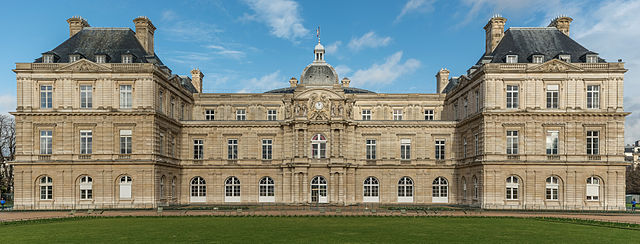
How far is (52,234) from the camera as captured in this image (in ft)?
86.0

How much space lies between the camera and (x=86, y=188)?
47.7 meters

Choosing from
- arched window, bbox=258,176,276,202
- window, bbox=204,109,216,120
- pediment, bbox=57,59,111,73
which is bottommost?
arched window, bbox=258,176,276,202

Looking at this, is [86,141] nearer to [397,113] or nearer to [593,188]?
[397,113]

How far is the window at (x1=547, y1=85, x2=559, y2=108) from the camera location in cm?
4739

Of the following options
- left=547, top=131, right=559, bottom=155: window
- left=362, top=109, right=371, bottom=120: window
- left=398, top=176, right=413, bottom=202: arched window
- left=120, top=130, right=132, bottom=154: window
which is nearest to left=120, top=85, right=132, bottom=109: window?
left=120, top=130, right=132, bottom=154: window

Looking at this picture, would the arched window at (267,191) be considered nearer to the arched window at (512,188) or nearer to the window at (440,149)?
the window at (440,149)

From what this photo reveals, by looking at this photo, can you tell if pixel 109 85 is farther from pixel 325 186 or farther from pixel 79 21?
pixel 325 186

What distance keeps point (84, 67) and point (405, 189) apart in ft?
110

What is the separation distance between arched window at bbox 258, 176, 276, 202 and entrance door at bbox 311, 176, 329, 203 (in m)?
4.43

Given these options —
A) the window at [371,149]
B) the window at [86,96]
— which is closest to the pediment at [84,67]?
the window at [86,96]

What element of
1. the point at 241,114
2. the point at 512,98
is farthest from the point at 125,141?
the point at 512,98

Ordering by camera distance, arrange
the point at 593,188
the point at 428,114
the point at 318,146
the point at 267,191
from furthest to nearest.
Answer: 1. the point at 428,114
2. the point at 267,191
3. the point at 318,146
4. the point at 593,188

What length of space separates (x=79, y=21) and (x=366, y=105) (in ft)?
108

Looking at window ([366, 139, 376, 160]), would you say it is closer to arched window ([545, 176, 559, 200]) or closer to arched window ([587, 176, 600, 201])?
arched window ([545, 176, 559, 200])
